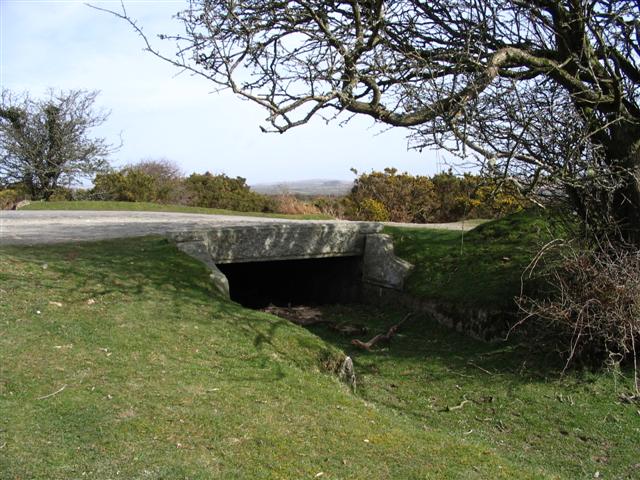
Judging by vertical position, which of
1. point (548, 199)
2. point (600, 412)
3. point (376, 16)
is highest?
point (376, 16)

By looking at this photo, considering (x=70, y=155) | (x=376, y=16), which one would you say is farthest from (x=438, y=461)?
(x=70, y=155)

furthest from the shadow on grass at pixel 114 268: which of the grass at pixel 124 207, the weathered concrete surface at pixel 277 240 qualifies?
the grass at pixel 124 207

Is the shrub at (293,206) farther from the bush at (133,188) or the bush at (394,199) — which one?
the bush at (133,188)

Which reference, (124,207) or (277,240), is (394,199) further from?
(277,240)

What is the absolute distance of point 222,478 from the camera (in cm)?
399

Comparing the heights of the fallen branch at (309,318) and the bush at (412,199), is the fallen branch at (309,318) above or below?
below

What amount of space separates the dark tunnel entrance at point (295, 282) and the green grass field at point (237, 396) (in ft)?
10.2

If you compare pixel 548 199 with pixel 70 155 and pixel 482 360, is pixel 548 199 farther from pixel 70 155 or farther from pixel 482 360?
pixel 70 155

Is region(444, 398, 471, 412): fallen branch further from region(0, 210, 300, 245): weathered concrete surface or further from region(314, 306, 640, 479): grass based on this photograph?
region(0, 210, 300, 245): weathered concrete surface

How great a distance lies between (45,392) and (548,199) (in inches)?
244

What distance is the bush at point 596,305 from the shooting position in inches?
259

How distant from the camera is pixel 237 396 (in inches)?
210

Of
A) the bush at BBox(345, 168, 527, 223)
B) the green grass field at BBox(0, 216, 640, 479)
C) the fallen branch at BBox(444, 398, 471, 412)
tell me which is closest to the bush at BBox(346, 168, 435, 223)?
the bush at BBox(345, 168, 527, 223)

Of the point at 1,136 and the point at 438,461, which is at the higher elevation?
the point at 1,136
